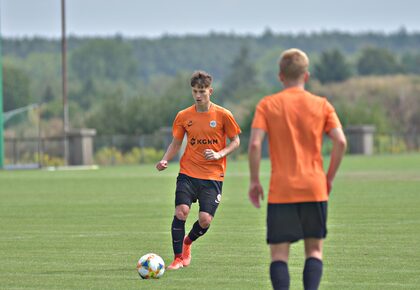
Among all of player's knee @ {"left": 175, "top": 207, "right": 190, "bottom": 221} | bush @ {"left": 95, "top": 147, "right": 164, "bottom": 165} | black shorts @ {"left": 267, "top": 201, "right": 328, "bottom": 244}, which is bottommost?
bush @ {"left": 95, "top": 147, "right": 164, "bottom": 165}

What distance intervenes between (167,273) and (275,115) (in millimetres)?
3923

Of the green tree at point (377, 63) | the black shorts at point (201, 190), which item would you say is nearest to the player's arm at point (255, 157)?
the black shorts at point (201, 190)

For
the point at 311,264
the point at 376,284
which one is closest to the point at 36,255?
the point at 376,284

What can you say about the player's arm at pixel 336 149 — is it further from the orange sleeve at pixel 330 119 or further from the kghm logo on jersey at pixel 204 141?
the kghm logo on jersey at pixel 204 141

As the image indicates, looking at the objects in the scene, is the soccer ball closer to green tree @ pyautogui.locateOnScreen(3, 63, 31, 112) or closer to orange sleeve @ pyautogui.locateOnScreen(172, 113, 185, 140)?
orange sleeve @ pyautogui.locateOnScreen(172, 113, 185, 140)

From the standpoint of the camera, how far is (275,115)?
29.8ft

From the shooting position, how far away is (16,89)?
498 feet

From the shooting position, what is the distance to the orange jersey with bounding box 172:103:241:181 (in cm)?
1339

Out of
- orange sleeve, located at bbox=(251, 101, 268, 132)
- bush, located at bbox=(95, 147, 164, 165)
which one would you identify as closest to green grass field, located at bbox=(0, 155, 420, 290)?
orange sleeve, located at bbox=(251, 101, 268, 132)

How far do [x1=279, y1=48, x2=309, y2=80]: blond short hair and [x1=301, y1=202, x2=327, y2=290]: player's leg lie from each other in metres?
0.97

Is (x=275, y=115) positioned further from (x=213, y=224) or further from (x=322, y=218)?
(x=213, y=224)

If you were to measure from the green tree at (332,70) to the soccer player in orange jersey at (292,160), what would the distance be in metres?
126

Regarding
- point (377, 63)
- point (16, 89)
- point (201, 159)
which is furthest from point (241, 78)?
point (201, 159)

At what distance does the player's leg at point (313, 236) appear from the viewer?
9180 mm
